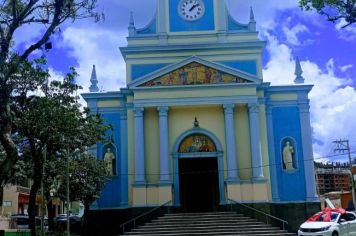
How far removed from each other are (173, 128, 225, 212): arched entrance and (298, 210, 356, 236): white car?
9.69m

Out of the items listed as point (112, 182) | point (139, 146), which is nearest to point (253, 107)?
point (139, 146)

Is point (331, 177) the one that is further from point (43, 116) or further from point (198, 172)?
point (43, 116)

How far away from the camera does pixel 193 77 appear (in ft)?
102

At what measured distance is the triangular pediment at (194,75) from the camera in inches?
1212

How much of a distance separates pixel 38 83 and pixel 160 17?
14.8 meters

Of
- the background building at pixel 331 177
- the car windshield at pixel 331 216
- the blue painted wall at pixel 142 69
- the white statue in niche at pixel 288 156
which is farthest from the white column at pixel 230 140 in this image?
the background building at pixel 331 177

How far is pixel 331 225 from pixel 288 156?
458 inches

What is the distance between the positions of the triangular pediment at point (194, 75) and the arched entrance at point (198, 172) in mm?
3126

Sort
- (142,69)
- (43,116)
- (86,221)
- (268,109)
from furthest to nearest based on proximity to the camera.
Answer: (142,69) → (268,109) → (86,221) → (43,116)

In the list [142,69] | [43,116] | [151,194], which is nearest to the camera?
[43,116]

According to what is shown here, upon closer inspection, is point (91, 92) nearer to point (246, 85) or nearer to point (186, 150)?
point (186, 150)

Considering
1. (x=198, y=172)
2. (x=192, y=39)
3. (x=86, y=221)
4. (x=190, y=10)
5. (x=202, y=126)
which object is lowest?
(x=86, y=221)

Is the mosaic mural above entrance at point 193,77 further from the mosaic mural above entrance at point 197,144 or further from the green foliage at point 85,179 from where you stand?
the green foliage at point 85,179

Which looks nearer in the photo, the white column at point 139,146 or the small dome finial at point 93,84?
the white column at point 139,146
